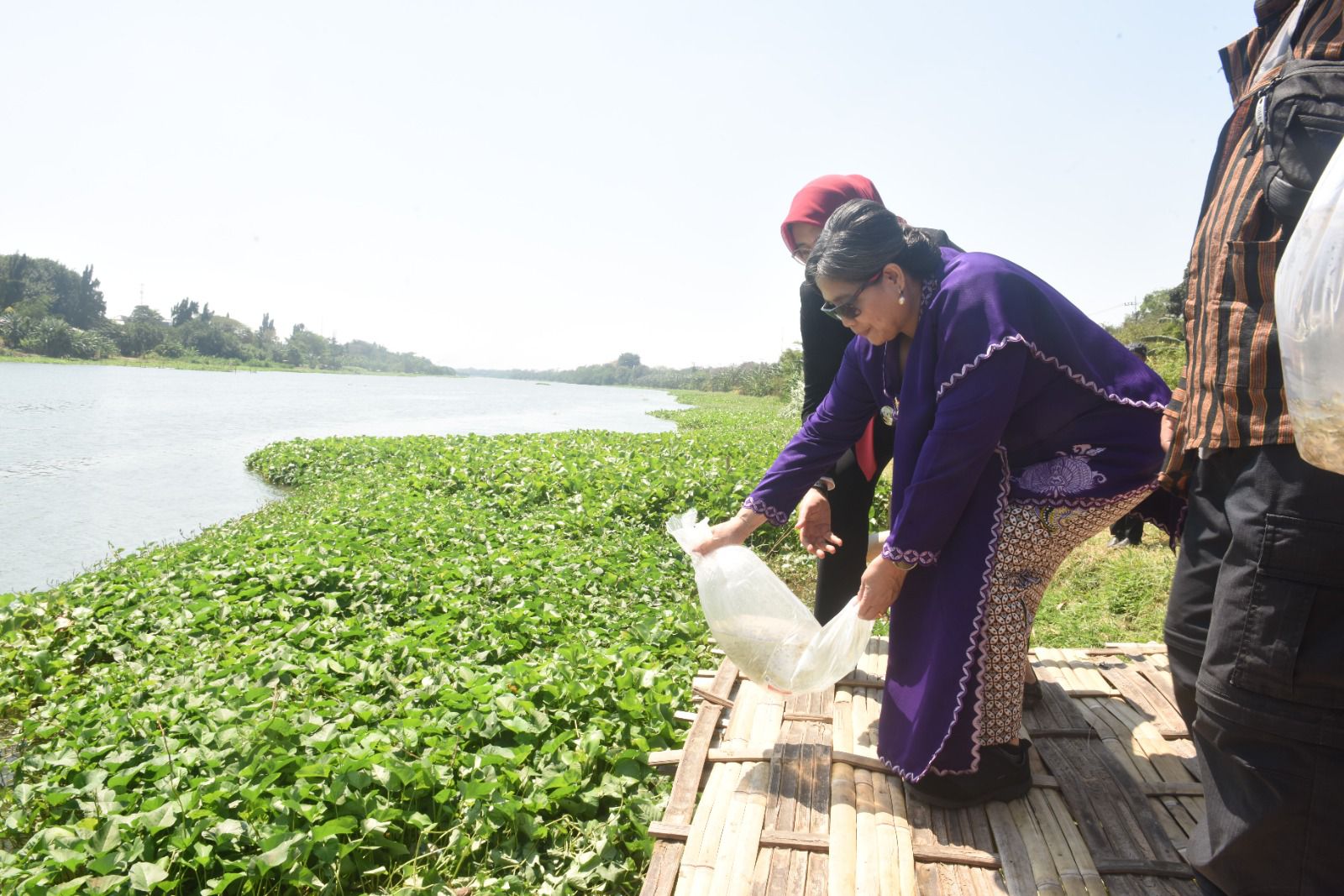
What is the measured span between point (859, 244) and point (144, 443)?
1658 cm

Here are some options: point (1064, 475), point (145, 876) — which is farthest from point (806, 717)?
point (145, 876)

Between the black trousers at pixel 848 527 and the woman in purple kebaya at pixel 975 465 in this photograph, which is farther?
the black trousers at pixel 848 527

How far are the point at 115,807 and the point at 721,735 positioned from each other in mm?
1667

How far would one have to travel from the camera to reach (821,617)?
2.78 meters

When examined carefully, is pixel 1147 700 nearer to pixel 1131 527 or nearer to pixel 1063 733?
pixel 1063 733

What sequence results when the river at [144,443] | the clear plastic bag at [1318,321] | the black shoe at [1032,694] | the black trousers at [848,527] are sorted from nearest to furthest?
the clear plastic bag at [1318,321]
the black shoe at [1032,694]
the black trousers at [848,527]
the river at [144,443]

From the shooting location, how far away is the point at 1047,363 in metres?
1.84

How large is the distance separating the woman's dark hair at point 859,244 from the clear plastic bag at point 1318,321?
0.84 metres

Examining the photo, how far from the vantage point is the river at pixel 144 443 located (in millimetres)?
7621

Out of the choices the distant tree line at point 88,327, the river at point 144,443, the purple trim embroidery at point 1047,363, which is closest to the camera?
the purple trim embroidery at point 1047,363

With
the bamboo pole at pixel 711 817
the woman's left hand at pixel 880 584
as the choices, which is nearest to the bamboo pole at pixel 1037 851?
the woman's left hand at pixel 880 584

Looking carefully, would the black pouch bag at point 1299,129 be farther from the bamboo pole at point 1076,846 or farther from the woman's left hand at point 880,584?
the bamboo pole at point 1076,846

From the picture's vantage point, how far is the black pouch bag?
1198mm

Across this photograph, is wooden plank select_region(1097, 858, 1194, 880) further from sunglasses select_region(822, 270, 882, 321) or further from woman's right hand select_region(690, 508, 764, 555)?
sunglasses select_region(822, 270, 882, 321)
